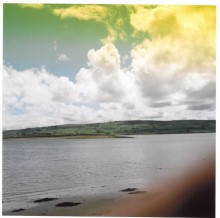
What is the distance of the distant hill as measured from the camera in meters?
6.34

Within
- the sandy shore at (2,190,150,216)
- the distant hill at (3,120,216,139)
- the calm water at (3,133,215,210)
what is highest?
the distant hill at (3,120,216,139)

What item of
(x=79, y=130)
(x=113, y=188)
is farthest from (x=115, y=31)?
(x=113, y=188)

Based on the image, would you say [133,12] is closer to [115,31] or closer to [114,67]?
[115,31]

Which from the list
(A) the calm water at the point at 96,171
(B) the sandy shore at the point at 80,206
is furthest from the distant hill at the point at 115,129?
(B) the sandy shore at the point at 80,206

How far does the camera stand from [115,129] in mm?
6504

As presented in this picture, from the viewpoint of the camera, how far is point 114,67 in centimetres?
616

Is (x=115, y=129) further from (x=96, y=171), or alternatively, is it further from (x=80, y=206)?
(x=80, y=206)

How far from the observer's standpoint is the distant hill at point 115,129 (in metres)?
6.34

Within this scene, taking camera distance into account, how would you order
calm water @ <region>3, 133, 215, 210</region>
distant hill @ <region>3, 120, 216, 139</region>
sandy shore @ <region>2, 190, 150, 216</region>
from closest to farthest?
sandy shore @ <region>2, 190, 150, 216</region> → calm water @ <region>3, 133, 215, 210</region> → distant hill @ <region>3, 120, 216, 139</region>

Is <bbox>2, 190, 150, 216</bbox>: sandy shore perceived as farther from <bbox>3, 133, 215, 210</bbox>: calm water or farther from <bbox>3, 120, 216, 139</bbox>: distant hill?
<bbox>3, 120, 216, 139</bbox>: distant hill

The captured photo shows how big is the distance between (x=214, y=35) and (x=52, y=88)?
2729mm

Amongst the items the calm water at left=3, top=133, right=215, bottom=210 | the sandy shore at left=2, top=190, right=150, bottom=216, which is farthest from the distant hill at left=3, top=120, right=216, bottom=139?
the sandy shore at left=2, top=190, right=150, bottom=216

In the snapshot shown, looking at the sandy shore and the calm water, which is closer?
the sandy shore

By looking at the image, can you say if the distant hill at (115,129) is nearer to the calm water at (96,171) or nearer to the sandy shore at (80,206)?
the calm water at (96,171)
